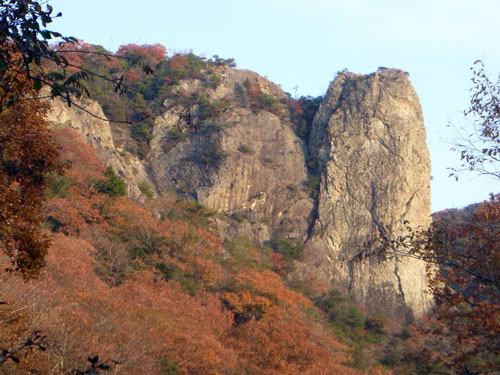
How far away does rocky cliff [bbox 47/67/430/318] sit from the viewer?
4228 centimetres

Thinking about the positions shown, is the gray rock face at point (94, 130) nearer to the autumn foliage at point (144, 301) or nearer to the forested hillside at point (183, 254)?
the forested hillside at point (183, 254)

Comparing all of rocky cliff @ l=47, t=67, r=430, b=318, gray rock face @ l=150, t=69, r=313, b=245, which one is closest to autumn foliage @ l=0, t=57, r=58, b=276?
rocky cliff @ l=47, t=67, r=430, b=318

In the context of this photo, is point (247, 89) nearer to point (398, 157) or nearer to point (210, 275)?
point (398, 157)

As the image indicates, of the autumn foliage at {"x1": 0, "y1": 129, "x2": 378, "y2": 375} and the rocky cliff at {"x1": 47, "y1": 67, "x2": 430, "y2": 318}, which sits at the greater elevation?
the rocky cliff at {"x1": 47, "y1": 67, "x2": 430, "y2": 318}

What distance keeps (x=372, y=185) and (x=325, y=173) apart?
13.6 ft

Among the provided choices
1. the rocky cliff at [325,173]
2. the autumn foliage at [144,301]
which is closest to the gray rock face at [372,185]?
the rocky cliff at [325,173]

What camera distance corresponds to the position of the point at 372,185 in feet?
147

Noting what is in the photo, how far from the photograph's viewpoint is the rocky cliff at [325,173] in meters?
42.3

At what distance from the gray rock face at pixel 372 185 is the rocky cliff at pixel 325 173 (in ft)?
0.28

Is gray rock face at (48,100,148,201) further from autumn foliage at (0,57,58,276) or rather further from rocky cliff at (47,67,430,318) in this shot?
autumn foliage at (0,57,58,276)

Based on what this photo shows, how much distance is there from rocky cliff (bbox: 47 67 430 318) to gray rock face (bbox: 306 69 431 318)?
8 centimetres

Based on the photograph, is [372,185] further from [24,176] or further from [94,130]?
[24,176]

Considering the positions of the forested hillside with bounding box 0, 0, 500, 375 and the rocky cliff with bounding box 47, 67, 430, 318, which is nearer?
the forested hillside with bounding box 0, 0, 500, 375

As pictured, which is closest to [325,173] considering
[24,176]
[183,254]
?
[183,254]
